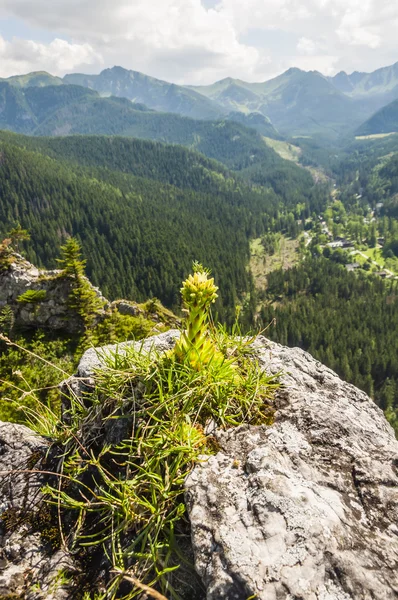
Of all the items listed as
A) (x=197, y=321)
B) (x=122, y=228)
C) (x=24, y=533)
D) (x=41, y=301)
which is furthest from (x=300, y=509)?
(x=122, y=228)

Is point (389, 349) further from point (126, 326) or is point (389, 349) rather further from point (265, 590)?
point (265, 590)

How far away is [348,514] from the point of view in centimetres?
284

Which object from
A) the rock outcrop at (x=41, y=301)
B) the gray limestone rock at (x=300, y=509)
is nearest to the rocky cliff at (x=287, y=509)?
the gray limestone rock at (x=300, y=509)

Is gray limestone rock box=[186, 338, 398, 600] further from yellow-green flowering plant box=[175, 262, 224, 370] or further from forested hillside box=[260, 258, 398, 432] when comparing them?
forested hillside box=[260, 258, 398, 432]

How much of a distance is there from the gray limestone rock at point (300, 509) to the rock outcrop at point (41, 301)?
28651 mm

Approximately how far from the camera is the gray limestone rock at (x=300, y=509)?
2.34 m

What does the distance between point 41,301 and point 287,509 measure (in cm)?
3091

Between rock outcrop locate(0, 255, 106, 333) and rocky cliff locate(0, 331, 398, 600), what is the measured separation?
27219 mm

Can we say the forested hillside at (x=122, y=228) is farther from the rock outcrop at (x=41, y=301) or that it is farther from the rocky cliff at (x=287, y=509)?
the rocky cliff at (x=287, y=509)

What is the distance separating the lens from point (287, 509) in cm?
277

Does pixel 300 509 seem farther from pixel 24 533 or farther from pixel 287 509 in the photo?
pixel 24 533

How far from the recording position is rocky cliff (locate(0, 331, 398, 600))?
2.35m

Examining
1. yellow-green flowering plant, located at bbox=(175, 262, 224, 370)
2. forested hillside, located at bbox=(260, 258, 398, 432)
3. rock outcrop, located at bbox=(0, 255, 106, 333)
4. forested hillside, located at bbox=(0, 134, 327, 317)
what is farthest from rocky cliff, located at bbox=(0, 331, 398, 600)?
forested hillside, located at bbox=(0, 134, 327, 317)

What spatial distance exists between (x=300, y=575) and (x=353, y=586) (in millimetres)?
358
